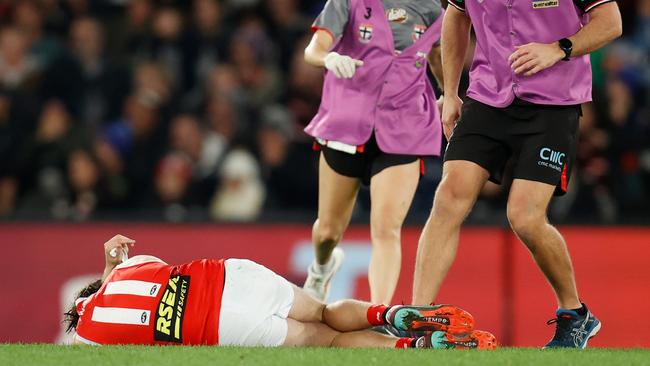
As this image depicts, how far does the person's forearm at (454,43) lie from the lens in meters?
6.71

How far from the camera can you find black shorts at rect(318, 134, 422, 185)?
7.81 metres

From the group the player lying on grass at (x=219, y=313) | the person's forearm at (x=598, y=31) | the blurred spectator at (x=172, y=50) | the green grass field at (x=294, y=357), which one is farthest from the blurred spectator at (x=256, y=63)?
the green grass field at (x=294, y=357)

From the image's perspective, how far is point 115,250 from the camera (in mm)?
6719

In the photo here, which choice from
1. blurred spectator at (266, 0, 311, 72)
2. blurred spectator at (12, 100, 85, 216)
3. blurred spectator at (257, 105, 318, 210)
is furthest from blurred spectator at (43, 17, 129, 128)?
blurred spectator at (257, 105, 318, 210)

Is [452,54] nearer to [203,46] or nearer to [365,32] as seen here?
[365,32]

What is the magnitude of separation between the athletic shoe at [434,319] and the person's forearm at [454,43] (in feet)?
4.20

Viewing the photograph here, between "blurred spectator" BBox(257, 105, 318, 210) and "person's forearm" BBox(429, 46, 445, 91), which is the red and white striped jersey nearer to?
"person's forearm" BBox(429, 46, 445, 91)

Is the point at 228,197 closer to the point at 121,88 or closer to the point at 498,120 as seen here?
the point at 121,88

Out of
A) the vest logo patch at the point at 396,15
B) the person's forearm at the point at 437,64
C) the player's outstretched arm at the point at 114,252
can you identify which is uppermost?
the vest logo patch at the point at 396,15

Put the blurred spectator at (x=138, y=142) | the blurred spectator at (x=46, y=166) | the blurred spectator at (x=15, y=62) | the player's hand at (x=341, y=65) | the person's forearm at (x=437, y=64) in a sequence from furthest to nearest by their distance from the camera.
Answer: the blurred spectator at (x=15, y=62), the blurred spectator at (x=46, y=166), the blurred spectator at (x=138, y=142), the person's forearm at (x=437, y=64), the player's hand at (x=341, y=65)

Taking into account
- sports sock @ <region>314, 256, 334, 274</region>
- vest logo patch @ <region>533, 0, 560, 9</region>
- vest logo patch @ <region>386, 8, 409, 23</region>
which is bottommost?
sports sock @ <region>314, 256, 334, 274</region>

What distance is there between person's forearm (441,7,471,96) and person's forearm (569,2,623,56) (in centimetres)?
73

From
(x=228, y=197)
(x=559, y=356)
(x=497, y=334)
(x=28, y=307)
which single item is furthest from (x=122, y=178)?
(x=559, y=356)

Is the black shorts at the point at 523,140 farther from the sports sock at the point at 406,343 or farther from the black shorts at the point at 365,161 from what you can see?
the black shorts at the point at 365,161
